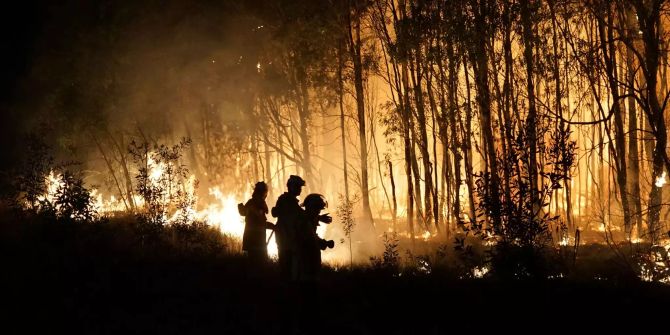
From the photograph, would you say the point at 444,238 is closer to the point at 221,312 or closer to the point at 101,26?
the point at 221,312

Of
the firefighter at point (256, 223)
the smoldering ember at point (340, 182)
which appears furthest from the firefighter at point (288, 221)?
the firefighter at point (256, 223)

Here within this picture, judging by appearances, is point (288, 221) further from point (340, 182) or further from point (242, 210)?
point (340, 182)

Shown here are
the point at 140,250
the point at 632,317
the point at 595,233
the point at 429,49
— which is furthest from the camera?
the point at 595,233

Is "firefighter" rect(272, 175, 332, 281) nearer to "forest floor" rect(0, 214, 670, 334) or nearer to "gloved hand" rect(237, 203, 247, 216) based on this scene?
"forest floor" rect(0, 214, 670, 334)

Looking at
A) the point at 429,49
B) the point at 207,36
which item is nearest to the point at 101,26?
the point at 207,36

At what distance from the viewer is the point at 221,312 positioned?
21.6 feet

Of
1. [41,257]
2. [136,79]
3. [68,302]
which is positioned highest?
[136,79]

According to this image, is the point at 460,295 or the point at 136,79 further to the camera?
the point at 136,79

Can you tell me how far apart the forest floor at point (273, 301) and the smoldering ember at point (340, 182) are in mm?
38

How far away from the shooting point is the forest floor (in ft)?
20.0

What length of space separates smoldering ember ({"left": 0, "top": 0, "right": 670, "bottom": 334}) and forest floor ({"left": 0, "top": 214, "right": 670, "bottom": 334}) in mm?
38

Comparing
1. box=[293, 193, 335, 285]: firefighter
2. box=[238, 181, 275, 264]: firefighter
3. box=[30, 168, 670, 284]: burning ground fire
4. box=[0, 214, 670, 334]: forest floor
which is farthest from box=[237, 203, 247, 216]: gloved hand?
box=[293, 193, 335, 285]: firefighter

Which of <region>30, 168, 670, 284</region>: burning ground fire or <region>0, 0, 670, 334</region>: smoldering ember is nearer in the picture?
<region>0, 0, 670, 334</region>: smoldering ember

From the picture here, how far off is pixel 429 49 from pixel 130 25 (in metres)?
11.9
